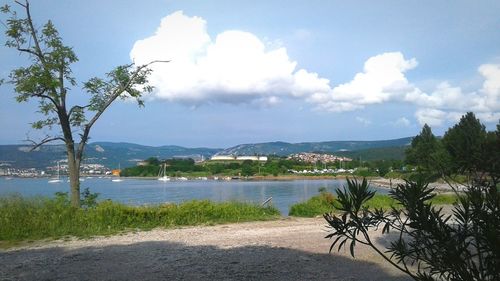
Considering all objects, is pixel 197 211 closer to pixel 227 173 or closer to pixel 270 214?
pixel 270 214

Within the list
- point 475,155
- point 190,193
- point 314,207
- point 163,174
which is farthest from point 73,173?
point 163,174

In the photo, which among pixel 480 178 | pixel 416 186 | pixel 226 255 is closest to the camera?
pixel 416 186

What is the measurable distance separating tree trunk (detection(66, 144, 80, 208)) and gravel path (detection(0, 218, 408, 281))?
364 centimetres

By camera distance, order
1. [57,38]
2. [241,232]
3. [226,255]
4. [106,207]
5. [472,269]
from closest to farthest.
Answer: [472,269]
[226,255]
[241,232]
[106,207]
[57,38]

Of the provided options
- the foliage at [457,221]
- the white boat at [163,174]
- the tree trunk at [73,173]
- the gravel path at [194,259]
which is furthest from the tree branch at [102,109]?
the white boat at [163,174]

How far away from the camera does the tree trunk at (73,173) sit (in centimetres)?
1393

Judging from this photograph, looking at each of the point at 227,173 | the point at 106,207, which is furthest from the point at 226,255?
the point at 227,173

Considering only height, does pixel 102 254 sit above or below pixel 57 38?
below

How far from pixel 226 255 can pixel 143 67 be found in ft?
28.2

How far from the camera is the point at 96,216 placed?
12.6 meters

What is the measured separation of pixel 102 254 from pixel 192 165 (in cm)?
12404

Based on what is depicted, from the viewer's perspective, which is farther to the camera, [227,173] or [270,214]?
[227,173]

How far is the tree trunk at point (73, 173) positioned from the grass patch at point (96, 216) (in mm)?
353

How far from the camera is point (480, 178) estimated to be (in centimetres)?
316
